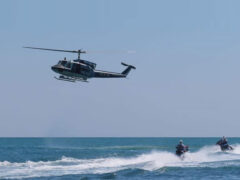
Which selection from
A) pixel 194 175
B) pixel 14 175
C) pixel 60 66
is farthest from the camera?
pixel 60 66

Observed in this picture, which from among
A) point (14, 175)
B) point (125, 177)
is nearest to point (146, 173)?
point (125, 177)

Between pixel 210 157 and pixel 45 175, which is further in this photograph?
pixel 210 157

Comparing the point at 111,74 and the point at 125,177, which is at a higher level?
the point at 111,74

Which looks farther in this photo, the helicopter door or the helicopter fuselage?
the helicopter door

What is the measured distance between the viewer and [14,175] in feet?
104

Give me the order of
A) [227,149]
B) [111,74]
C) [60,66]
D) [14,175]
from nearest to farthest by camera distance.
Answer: [14,175] < [60,66] < [111,74] < [227,149]

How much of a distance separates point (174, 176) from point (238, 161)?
10.0m

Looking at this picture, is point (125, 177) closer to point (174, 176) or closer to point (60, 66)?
point (174, 176)

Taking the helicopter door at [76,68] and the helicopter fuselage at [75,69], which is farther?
the helicopter door at [76,68]

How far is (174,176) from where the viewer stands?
97.4 feet

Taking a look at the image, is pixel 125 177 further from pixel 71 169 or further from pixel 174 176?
pixel 71 169

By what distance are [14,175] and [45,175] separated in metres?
2.14

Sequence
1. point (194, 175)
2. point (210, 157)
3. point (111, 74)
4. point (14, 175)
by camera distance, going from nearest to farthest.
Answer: point (194, 175), point (14, 175), point (111, 74), point (210, 157)

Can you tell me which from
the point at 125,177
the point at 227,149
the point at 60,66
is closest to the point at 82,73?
the point at 60,66
